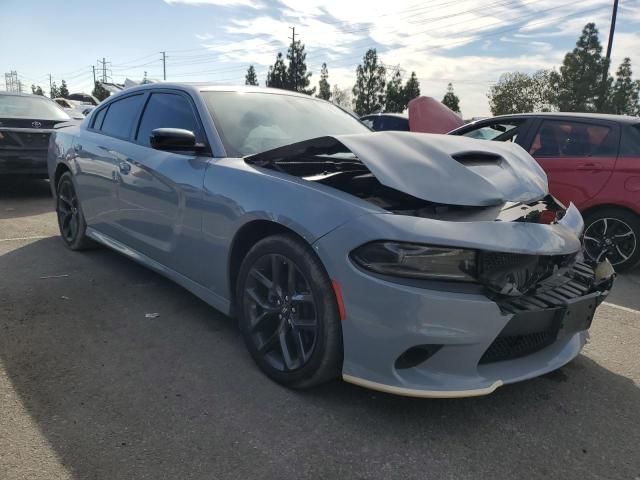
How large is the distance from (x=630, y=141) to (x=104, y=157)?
4.82 m

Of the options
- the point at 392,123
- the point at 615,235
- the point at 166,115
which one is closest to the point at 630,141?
the point at 615,235

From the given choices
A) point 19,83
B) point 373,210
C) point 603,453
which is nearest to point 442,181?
point 373,210

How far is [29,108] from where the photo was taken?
7945mm

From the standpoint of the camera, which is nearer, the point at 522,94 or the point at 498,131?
the point at 498,131

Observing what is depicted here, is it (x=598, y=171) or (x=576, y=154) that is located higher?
(x=576, y=154)

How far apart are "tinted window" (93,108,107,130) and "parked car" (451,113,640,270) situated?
421 centimetres

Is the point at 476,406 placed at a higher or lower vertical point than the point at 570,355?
lower

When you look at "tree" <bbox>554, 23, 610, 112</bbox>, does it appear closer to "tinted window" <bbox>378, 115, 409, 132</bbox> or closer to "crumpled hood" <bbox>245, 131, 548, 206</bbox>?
"tinted window" <bbox>378, 115, 409, 132</bbox>

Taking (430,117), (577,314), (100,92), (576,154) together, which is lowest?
(577,314)

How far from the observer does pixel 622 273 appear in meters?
5.04

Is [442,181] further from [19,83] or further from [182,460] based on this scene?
[19,83]

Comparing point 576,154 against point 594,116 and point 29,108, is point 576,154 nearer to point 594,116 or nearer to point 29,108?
point 594,116

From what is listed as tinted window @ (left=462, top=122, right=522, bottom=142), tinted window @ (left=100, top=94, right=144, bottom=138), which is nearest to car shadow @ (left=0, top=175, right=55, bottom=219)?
tinted window @ (left=100, top=94, right=144, bottom=138)

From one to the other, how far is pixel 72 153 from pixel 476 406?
13.7 ft
